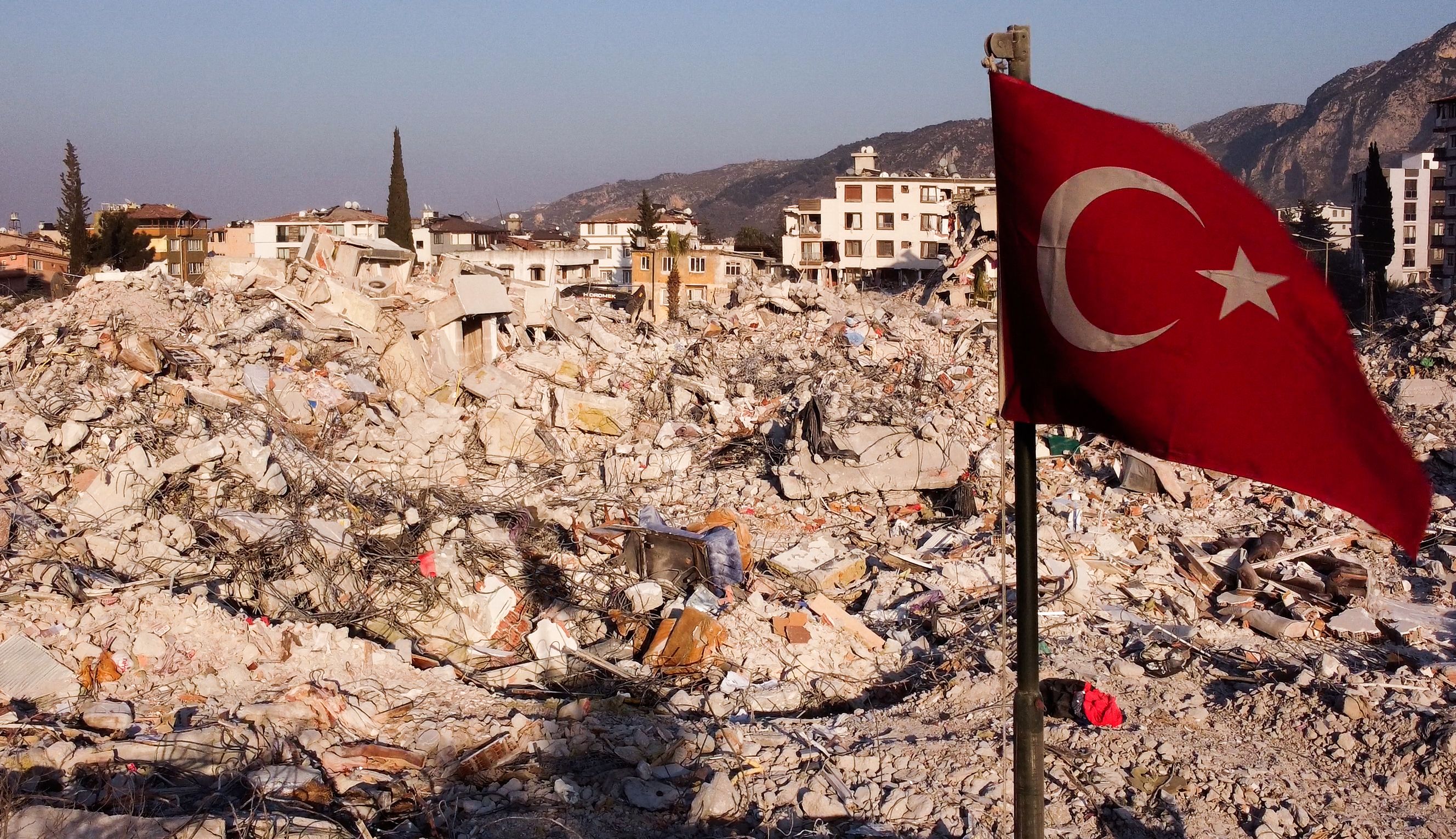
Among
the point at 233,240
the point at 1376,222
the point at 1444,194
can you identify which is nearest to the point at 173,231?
the point at 233,240

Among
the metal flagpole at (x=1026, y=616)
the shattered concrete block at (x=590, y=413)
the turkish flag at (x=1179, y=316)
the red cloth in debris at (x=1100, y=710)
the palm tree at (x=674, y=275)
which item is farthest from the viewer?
the palm tree at (x=674, y=275)

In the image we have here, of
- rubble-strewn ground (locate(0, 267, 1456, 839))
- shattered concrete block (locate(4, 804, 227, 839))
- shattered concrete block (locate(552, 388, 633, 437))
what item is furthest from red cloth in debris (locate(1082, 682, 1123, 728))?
shattered concrete block (locate(552, 388, 633, 437))

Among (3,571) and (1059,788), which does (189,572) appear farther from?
(1059,788)

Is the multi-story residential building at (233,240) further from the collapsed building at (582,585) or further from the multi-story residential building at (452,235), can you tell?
the collapsed building at (582,585)

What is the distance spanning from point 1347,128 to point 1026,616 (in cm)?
13189

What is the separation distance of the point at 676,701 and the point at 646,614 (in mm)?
1277

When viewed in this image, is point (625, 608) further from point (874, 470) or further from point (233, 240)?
point (233, 240)

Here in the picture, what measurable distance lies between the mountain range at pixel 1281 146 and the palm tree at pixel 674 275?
59197 millimetres

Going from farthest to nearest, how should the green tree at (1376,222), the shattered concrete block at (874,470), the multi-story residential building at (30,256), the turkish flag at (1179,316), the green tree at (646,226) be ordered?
1. the green tree at (646,226)
2. the green tree at (1376,222)
3. the multi-story residential building at (30,256)
4. the shattered concrete block at (874,470)
5. the turkish flag at (1179,316)

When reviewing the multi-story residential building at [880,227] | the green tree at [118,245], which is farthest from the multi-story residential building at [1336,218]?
the green tree at [118,245]

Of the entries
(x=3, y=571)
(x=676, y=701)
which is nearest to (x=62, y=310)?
(x=3, y=571)

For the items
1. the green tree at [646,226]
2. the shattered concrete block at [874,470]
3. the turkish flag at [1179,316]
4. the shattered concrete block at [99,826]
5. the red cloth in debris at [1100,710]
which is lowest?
the red cloth in debris at [1100,710]

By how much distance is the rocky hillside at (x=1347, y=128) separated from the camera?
4220 inches

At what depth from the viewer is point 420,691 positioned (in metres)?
6.20
